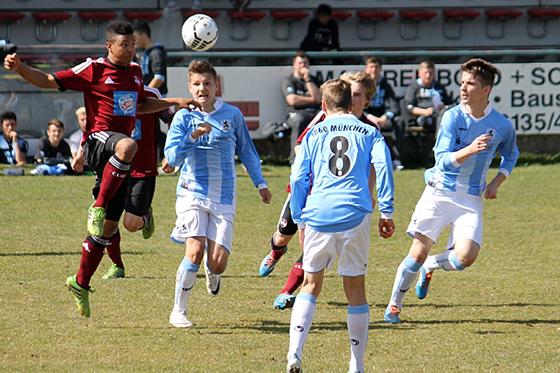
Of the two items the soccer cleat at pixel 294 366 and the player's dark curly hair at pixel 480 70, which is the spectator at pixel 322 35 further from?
the soccer cleat at pixel 294 366

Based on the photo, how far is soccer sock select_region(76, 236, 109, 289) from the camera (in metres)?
6.15

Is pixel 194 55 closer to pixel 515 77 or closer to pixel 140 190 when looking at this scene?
pixel 515 77

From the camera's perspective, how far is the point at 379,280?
797cm

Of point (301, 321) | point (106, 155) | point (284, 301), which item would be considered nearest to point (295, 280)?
point (284, 301)

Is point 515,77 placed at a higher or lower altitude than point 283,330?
higher

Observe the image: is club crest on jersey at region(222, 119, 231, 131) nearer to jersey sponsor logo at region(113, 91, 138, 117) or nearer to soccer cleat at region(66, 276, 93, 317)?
jersey sponsor logo at region(113, 91, 138, 117)

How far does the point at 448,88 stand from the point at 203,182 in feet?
35.2

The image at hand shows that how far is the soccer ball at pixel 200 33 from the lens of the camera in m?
9.47

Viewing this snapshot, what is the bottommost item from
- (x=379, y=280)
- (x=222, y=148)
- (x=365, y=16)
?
(x=379, y=280)

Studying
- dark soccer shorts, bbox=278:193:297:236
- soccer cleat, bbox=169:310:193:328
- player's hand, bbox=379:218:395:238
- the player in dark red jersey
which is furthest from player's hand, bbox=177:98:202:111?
player's hand, bbox=379:218:395:238

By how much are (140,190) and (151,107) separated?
140cm

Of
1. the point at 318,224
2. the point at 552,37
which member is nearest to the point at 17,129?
the point at 318,224

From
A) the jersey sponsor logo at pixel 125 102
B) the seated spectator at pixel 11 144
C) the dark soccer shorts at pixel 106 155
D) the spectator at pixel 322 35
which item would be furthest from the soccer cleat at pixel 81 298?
the spectator at pixel 322 35

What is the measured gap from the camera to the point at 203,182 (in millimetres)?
6281
